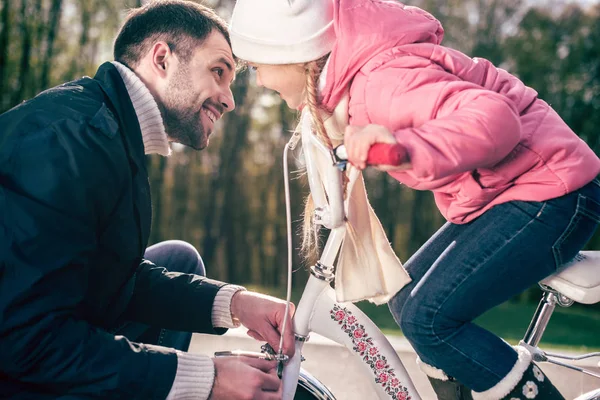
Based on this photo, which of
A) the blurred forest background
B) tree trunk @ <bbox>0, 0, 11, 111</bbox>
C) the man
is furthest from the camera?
the blurred forest background

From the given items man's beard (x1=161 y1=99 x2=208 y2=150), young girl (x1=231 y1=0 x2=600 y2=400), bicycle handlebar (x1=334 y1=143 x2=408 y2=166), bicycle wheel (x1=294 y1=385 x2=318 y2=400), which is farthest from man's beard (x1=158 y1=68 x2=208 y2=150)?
bicycle handlebar (x1=334 y1=143 x2=408 y2=166)

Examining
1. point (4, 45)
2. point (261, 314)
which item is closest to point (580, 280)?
point (261, 314)

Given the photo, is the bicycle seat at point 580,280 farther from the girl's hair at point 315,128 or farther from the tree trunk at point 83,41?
the tree trunk at point 83,41

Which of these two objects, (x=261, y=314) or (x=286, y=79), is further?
(x=261, y=314)

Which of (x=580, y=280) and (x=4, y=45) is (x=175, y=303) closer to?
(x=580, y=280)

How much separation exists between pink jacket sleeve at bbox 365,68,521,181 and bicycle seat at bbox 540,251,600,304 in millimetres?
504

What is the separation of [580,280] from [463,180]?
17.0 inches

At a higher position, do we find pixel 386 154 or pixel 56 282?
pixel 386 154

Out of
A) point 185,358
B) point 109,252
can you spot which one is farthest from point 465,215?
point 109,252

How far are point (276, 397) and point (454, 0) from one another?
14.8m

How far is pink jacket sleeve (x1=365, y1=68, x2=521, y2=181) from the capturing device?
131 centimetres

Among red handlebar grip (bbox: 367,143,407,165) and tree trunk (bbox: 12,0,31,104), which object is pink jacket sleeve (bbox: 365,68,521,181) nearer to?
red handlebar grip (bbox: 367,143,407,165)

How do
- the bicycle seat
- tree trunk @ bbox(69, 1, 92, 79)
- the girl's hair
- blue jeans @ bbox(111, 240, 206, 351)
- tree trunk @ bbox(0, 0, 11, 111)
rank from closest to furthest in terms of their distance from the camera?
the girl's hair < the bicycle seat < blue jeans @ bbox(111, 240, 206, 351) < tree trunk @ bbox(0, 0, 11, 111) < tree trunk @ bbox(69, 1, 92, 79)

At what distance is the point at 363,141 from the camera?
1250 millimetres
